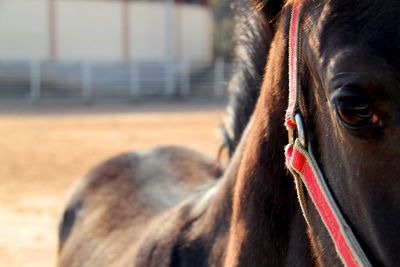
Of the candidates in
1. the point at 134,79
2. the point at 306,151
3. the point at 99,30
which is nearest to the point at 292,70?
the point at 306,151

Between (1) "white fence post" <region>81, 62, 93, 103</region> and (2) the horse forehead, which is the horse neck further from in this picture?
(1) "white fence post" <region>81, 62, 93, 103</region>

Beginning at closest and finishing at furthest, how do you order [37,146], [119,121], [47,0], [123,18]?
1. [37,146]
2. [119,121]
3. [47,0]
4. [123,18]

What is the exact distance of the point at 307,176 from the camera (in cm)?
109

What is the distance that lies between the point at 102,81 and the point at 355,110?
2074 cm

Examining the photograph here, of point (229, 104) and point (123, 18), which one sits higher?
point (123, 18)

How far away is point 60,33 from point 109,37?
93.5 inches

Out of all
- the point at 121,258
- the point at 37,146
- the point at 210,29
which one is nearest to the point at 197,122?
the point at 37,146

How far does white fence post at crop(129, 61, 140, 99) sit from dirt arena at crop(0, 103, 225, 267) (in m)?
2.61

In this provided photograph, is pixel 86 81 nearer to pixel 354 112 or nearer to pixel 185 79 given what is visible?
pixel 185 79

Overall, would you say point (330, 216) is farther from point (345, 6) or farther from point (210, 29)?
point (210, 29)

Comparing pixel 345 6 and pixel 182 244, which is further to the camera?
pixel 182 244

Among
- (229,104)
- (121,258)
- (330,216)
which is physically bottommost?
(121,258)

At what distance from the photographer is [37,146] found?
9703mm

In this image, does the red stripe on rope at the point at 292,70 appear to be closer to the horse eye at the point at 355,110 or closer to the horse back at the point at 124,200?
the horse eye at the point at 355,110
